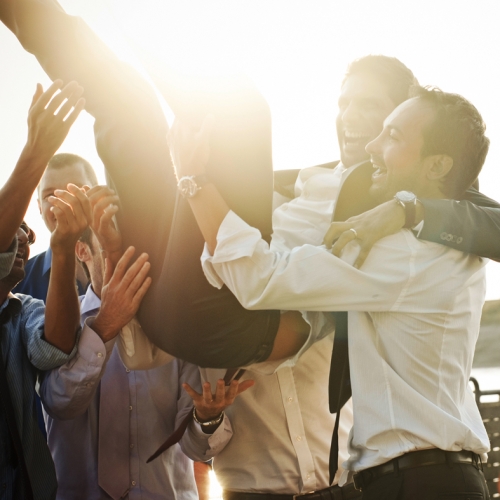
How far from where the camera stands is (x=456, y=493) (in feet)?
4.83

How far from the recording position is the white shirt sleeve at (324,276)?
4.86 ft

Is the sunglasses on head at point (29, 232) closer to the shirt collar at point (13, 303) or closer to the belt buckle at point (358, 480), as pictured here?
the shirt collar at point (13, 303)

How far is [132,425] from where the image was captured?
7.25 feet

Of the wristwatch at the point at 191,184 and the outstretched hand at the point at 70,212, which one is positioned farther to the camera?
the outstretched hand at the point at 70,212

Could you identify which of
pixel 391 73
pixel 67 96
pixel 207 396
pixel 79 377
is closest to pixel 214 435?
pixel 207 396

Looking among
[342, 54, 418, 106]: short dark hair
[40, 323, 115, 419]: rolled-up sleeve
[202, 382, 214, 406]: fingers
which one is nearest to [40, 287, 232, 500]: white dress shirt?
[40, 323, 115, 419]: rolled-up sleeve

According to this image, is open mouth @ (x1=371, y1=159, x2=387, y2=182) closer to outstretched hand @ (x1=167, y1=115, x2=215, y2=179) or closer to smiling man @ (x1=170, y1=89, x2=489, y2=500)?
smiling man @ (x1=170, y1=89, x2=489, y2=500)

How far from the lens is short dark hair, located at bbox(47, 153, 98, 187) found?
9.02 feet

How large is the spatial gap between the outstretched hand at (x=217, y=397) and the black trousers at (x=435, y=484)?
56cm

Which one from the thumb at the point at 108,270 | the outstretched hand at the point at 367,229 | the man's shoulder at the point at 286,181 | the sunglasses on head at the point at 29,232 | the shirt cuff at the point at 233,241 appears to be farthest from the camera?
the man's shoulder at the point at 286,181

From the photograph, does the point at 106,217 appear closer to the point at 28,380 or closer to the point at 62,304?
the point at 62,304

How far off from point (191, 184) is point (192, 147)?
9cm

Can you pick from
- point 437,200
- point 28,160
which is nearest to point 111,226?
point 28,160

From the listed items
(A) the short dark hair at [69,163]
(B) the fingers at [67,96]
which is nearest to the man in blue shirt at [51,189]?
(A) the short dark hair at [69,163]
